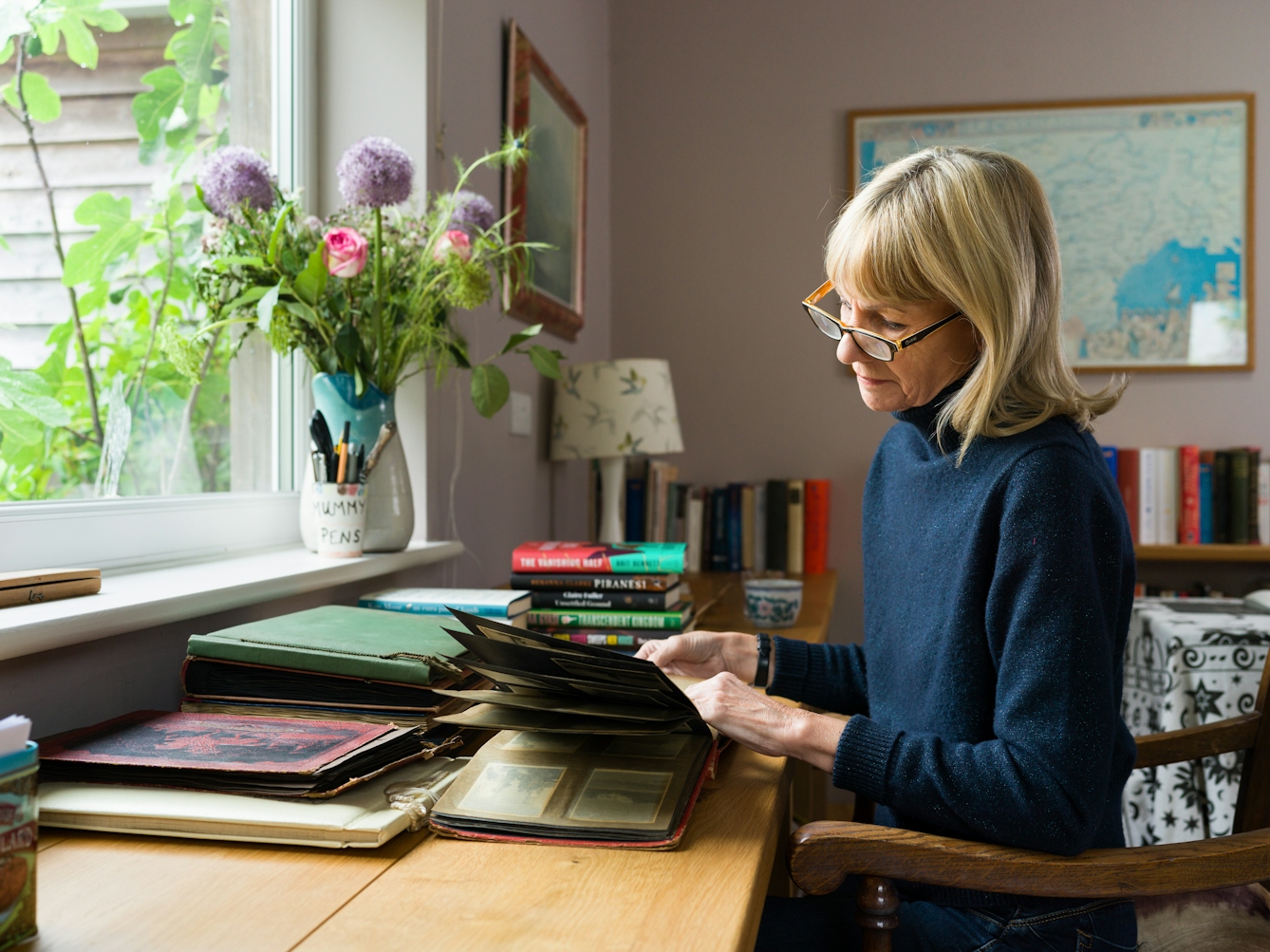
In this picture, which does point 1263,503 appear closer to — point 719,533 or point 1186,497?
point 1186,497

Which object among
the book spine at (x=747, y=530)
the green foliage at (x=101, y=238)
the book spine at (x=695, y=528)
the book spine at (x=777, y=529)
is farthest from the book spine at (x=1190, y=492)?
the green foliage at (x=101, y=238)

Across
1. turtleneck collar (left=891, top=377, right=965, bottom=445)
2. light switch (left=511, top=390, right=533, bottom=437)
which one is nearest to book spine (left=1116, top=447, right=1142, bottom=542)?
light switch (left=511, top=390, right=533, bottom=437)

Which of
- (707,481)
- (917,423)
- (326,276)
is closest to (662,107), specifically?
(707,481)

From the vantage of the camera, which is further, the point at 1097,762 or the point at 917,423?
the point at 917,423

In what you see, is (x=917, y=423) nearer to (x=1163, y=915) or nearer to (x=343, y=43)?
(x=1163, y=915)

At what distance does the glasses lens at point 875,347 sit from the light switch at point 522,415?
4.28ft

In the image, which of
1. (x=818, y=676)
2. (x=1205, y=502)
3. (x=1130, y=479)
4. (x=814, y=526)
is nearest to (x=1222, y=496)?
(x=1205, y=502)

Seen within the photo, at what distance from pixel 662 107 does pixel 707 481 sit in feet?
4.13

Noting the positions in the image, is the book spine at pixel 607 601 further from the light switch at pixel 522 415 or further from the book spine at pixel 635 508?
the book spine at pixel 635 508

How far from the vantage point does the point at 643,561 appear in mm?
1361

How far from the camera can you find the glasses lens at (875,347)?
3.38 feet

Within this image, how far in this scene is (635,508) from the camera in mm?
3061

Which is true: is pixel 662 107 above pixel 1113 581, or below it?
above

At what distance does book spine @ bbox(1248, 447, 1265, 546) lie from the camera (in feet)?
9.55
